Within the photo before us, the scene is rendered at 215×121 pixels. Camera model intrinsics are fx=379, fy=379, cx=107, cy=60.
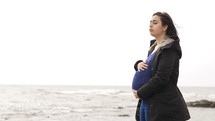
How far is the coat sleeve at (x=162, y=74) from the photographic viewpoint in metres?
3.29

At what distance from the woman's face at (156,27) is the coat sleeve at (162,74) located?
278 mm

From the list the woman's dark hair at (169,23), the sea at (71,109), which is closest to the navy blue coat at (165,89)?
the woman's dark hair at (169,23)

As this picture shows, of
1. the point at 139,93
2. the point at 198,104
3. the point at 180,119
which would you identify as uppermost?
the point at 139,93

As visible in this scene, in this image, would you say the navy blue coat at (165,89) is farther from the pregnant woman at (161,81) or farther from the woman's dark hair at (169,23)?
the woman's dark hair at (169,23)

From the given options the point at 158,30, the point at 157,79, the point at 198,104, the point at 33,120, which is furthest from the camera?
the point at 198,104

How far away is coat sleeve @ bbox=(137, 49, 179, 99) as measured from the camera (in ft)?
10.8

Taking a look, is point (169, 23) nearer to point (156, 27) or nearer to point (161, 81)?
point (156, 27)

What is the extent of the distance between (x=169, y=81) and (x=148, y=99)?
251 mm

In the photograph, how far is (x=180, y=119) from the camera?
3.32 m

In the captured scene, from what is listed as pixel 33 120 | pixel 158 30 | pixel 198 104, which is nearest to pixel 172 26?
pixel 158 30

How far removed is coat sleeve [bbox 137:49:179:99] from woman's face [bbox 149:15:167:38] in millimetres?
278

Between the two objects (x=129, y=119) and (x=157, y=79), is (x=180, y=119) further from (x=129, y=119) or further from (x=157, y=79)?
(x=129, y=119)

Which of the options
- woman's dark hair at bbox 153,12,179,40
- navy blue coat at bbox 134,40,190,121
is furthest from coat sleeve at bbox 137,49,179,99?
woman's dark hair at bbox 153,12,179,40

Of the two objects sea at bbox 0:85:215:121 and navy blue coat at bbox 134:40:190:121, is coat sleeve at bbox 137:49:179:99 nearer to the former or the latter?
navy blue coat at bbox 134:40:190:121
